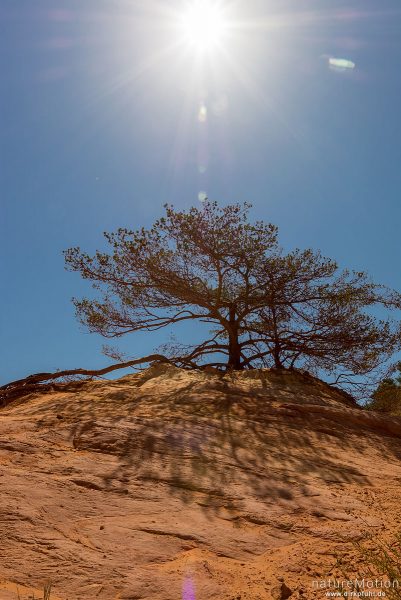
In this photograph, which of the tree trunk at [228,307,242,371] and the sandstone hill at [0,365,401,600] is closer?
the sandstone hill at [0,365,401,600]

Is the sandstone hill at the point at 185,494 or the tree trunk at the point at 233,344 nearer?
the sandstone hill at the point at 185,494

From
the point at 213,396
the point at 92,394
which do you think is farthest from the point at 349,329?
the point at 92,394

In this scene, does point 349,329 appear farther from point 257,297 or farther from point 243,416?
point 243,416

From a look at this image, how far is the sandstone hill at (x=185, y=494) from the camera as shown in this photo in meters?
2.88

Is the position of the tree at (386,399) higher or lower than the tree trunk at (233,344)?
lower

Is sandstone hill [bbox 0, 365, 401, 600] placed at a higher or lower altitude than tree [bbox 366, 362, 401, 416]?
lower

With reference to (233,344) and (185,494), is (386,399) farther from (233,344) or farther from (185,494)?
(185,494)

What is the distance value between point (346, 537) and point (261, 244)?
332 inches

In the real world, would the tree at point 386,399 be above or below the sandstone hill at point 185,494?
above

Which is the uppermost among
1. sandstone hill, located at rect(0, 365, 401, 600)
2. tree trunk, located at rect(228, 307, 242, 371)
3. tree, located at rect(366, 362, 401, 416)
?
tree trunk, located at rect(228, 307, 242, 371)

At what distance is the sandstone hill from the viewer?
2.88m

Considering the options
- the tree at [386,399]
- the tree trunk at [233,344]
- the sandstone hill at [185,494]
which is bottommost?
the sandstone hill at [185,494]

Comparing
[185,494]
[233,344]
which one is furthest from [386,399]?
[185,494]

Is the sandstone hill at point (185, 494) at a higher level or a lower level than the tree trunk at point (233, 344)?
lower
